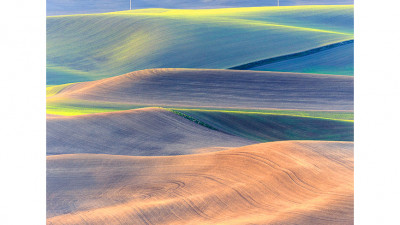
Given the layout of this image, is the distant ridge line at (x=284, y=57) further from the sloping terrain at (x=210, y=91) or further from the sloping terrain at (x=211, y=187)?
the sloping terrain at (x=211, y=187)

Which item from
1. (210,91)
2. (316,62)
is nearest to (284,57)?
(316,62)

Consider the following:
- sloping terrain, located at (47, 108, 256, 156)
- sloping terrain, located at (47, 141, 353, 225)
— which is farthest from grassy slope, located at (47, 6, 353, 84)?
sloping terrain, located at (47, 141, 353, 225)

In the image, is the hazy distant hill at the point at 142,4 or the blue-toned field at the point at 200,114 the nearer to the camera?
the blue-toned field at the point at 200,114

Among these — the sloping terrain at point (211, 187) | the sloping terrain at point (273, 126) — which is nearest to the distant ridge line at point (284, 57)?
the sloping terrain at point (273, 126)

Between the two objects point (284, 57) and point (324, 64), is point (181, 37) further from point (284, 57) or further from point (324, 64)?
point (324, 64)

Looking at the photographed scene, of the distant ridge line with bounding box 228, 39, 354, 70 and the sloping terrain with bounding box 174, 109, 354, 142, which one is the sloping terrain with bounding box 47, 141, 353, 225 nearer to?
the sloping terrain with bounding box 174, 109, 354, 142
